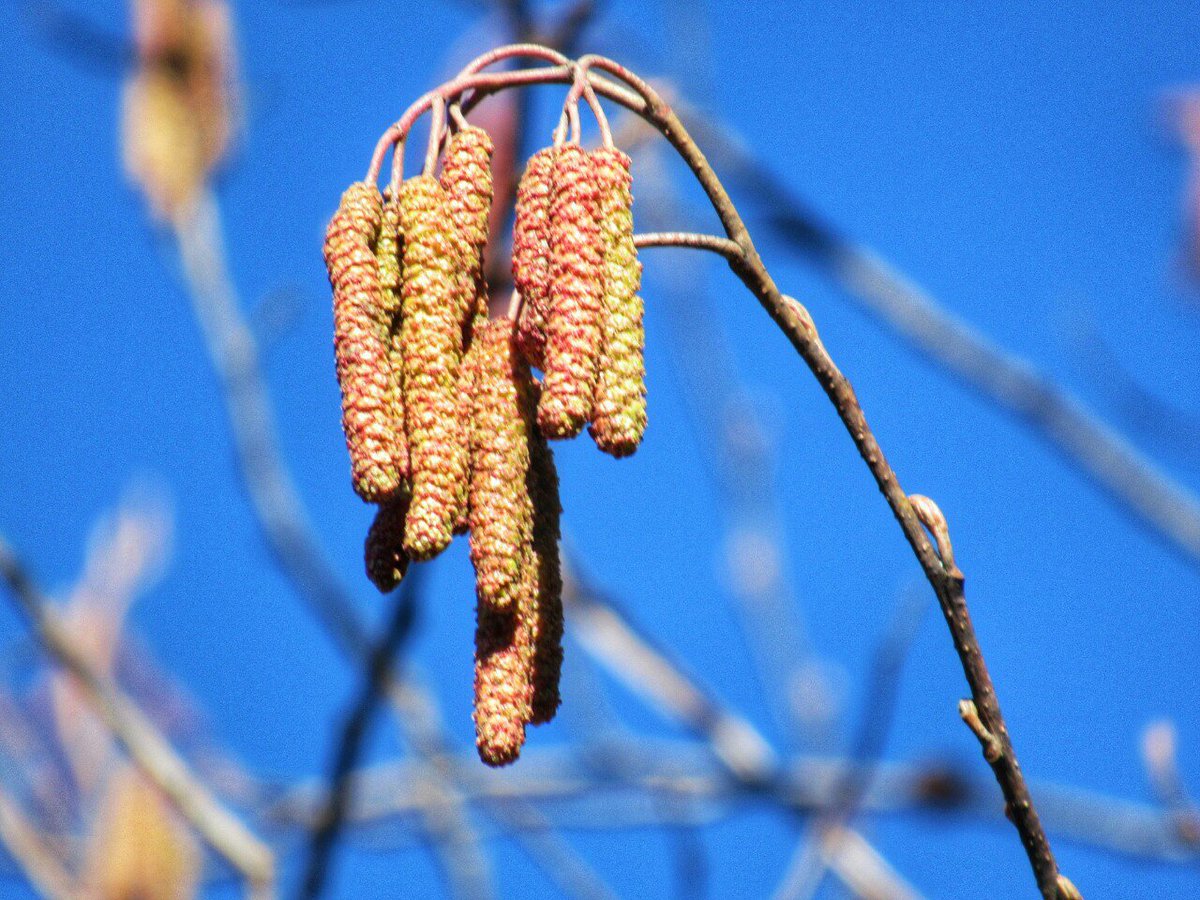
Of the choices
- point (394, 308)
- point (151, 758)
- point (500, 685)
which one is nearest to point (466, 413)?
point (394, 308)

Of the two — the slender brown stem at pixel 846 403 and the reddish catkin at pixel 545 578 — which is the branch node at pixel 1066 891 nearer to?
the slender brown stem at pixel 846 403

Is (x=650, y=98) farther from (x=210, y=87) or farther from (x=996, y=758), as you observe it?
(x=210, y=87)

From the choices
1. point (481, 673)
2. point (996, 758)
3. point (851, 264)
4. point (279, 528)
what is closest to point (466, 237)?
point (481, 673)

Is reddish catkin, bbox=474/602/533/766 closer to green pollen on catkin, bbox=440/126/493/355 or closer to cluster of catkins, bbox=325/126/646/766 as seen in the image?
cluster of catkins, bbox=325/126/646/766

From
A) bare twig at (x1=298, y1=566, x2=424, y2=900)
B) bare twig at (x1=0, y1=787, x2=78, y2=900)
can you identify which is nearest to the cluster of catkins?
bare twig at (x1=298, y1=566, x2=424, y2=900)

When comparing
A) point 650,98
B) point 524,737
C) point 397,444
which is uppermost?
point 650,98

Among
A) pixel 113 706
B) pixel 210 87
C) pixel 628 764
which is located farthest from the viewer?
pixel 628 764

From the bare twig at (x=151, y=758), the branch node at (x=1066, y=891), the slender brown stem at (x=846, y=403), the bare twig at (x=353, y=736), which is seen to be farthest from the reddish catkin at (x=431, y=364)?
the bare twig at (x=151, y=758)
